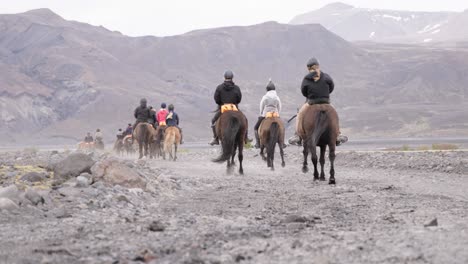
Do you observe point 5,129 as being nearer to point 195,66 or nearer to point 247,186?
point 195,66

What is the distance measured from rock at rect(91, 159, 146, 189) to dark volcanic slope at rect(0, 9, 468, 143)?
75.6 m

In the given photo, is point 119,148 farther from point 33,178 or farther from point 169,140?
point 33,178

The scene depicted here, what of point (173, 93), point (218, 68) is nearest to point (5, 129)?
point (173, 93)

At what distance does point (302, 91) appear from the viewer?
14359 millimetres

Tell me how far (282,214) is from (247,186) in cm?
491

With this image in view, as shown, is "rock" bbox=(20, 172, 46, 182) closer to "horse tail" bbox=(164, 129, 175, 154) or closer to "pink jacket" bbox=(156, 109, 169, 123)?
"horse tail" bbox=(164, 129, 175, 154)

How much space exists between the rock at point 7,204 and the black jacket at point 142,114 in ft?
57.8

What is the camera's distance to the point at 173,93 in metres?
105

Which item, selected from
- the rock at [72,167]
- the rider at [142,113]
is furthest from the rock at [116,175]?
the rider at [142,113]

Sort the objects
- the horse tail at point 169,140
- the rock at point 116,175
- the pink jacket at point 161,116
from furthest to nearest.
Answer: the pink jacket at point 161,116
the horse tail at point 169,140
the rock at point 116,175

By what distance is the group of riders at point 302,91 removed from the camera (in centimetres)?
1407

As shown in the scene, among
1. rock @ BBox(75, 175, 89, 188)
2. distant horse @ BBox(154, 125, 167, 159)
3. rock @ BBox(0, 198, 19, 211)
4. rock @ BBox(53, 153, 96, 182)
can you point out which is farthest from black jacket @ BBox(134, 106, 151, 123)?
rock @ BBox(0, 198, 19, 211)

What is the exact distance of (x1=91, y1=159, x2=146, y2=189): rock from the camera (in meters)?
10.6

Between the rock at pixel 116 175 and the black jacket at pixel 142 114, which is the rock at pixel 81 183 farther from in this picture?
the black jacket at pixel 142 114
